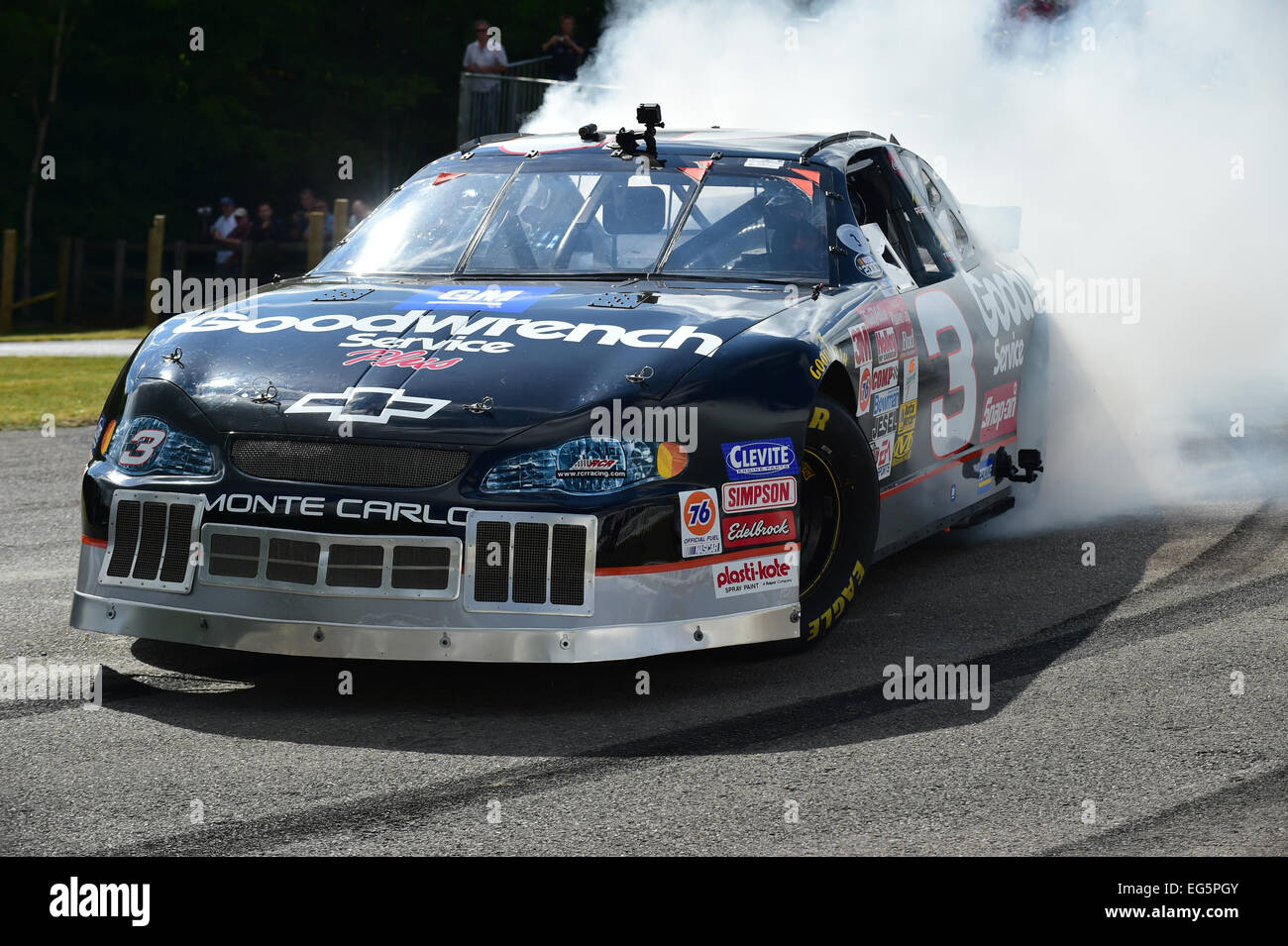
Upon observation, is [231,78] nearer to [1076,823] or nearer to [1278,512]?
[1278,512]

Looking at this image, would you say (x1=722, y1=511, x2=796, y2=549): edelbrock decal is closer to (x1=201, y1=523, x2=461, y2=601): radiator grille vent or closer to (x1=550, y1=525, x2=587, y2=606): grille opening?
(x1=550, y1=525, x2=587, y2=606): grille opening

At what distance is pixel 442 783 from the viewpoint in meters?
4.24

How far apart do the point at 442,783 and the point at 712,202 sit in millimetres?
2732

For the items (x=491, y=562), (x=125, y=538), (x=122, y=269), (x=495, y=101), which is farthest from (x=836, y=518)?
(x=122, y=269)

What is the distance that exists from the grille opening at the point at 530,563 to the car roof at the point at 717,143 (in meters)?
2.31

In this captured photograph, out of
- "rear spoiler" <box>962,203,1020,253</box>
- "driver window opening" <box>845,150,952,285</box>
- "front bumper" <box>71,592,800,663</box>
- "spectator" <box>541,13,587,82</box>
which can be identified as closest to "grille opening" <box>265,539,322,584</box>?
"front bumper" <box>71,592,800,663</box>

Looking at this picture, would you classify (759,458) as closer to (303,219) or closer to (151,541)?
(151,541)

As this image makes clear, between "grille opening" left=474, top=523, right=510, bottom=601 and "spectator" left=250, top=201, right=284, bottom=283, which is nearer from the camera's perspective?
"grille opening" left=474, top=523, right=510, bottom=601

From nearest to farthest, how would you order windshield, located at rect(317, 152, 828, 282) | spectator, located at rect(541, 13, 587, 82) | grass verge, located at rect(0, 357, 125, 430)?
windshield, located at rect(317, 152, 828, 282) < grass verge, located at rect(0, 357, 125, 430) < spectator, located at rect(541, 13, 587, 82)

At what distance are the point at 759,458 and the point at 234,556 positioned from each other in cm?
151

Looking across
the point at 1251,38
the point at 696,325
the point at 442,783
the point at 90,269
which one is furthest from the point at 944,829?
the point at 90,269

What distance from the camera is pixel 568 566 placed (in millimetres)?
4734

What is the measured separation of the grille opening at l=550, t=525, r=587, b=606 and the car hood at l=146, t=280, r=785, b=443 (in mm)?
323

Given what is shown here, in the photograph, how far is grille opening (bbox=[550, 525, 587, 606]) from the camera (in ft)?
15.5
